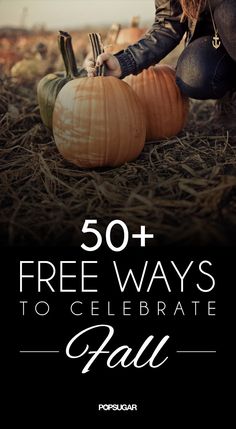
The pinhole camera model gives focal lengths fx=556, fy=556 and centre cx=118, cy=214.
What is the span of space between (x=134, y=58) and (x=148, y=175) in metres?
0.49

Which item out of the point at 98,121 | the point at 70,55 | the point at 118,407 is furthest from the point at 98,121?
the point at 118,407

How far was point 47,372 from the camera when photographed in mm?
1378

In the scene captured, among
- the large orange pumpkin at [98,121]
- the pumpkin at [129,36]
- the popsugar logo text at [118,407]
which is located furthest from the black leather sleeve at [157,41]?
the popsugar logo text at [118,407]

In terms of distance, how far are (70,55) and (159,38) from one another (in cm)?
37

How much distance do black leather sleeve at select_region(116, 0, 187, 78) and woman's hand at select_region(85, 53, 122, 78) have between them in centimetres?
2

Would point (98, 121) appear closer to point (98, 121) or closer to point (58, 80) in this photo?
point (98, 121)

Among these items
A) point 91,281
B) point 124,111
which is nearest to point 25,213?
point 91,281

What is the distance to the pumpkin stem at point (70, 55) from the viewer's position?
2.22m

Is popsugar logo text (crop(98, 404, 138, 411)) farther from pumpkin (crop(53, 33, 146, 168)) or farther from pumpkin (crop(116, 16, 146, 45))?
pumpkin (crop(116, 16, 146, 45))

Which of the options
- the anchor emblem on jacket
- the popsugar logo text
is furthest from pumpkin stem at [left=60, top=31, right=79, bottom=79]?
the popsugar logo text

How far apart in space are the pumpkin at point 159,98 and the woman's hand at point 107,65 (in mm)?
134

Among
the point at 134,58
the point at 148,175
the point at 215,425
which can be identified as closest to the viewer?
the point at 215,425

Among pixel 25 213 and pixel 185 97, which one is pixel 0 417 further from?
pixel 185 97

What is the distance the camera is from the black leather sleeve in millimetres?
2129
